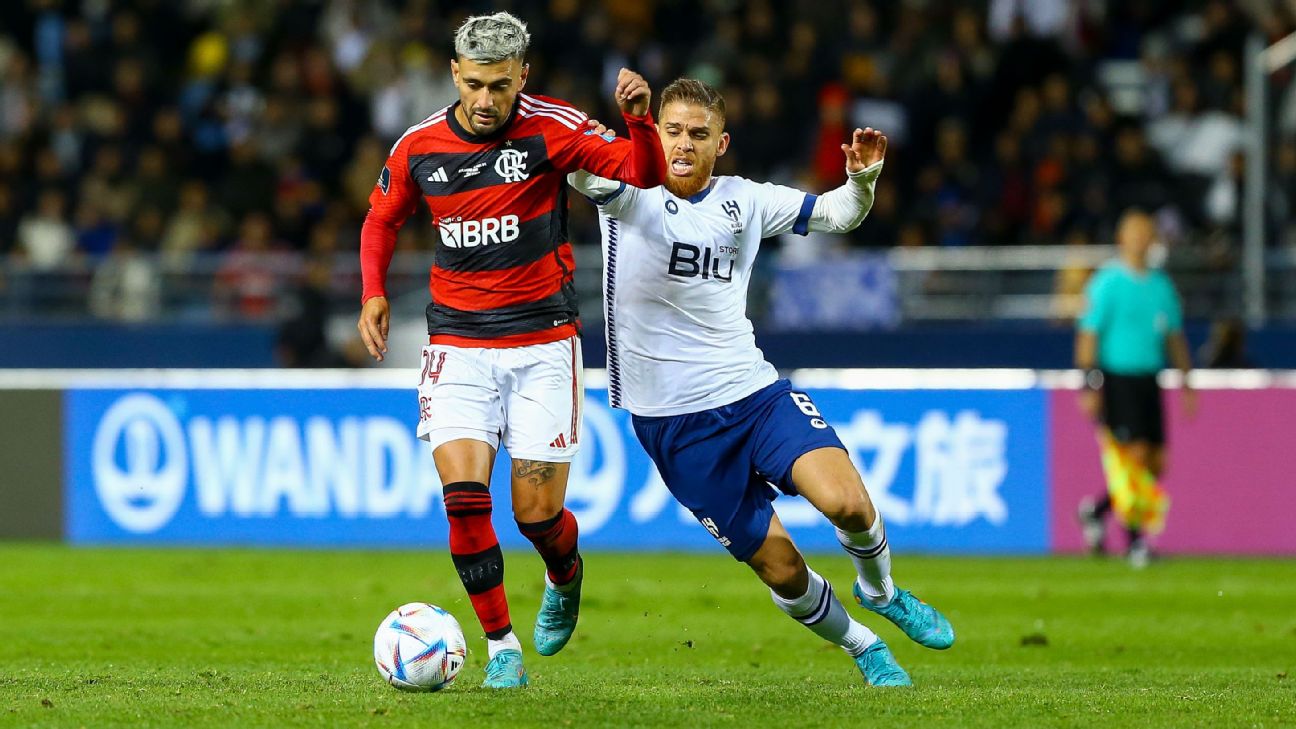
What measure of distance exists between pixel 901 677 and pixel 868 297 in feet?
32.7

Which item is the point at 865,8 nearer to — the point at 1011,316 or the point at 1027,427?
the point at 1011,316

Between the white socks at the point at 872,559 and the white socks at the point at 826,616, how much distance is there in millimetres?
131

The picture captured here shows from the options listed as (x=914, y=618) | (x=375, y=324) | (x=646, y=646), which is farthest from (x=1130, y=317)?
→ (x=375, y=324)

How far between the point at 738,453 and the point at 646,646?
232 cm

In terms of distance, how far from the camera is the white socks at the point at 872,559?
723 centimetres

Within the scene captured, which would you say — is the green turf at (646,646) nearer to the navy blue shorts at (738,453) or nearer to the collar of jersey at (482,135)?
the navy blue shorts at (738,453)

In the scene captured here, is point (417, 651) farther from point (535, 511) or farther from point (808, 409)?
point (808, 409)

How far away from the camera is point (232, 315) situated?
1870cm

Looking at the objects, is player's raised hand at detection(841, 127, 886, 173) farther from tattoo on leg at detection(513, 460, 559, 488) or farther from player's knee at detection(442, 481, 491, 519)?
player's knee at detection(442, 481, 491, 519)

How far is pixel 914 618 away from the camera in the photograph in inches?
295

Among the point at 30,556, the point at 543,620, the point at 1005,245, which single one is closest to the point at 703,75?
the point at 1005,245

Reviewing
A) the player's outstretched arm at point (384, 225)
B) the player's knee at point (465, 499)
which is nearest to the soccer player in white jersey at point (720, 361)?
the player's outstretched arm at point (384, 225)

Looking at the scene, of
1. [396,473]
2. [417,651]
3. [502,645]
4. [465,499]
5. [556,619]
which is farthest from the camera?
[396,473]

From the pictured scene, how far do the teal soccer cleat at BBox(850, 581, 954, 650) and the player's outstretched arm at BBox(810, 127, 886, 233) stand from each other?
1360 millimetres
